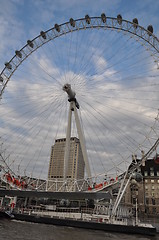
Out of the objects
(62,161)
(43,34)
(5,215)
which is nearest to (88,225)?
(5,215)

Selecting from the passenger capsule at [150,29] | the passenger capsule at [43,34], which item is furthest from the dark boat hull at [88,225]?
the passenger capsule at [43,34]

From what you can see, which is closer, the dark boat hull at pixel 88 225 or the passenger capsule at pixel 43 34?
the dark boat hull at pixel 88 225

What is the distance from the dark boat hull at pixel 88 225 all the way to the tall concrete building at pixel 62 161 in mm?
112706

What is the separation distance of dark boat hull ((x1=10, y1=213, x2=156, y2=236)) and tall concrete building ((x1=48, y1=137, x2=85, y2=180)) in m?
113

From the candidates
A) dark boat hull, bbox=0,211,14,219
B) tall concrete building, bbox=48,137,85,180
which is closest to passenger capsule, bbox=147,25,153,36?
dark boat hull, bbox=0,211,14,219

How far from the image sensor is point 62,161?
166 m

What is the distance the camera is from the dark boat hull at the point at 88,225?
30617 millimetres

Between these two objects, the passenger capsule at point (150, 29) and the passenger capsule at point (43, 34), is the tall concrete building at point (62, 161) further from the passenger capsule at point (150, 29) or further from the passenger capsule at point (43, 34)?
the passenger capsule at point (150, 29)

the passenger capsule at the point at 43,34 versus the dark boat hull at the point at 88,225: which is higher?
the passenger capsule at the point at 43,34

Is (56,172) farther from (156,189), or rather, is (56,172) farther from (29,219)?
(29,219)

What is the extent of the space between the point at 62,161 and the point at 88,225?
441 ft

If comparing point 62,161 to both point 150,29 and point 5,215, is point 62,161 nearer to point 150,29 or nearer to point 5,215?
point 5,215

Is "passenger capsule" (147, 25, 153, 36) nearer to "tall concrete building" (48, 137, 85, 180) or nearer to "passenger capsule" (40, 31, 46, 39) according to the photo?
"passenger capsule" (40, 31, 46, 39)

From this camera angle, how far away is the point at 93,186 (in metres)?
41.3
